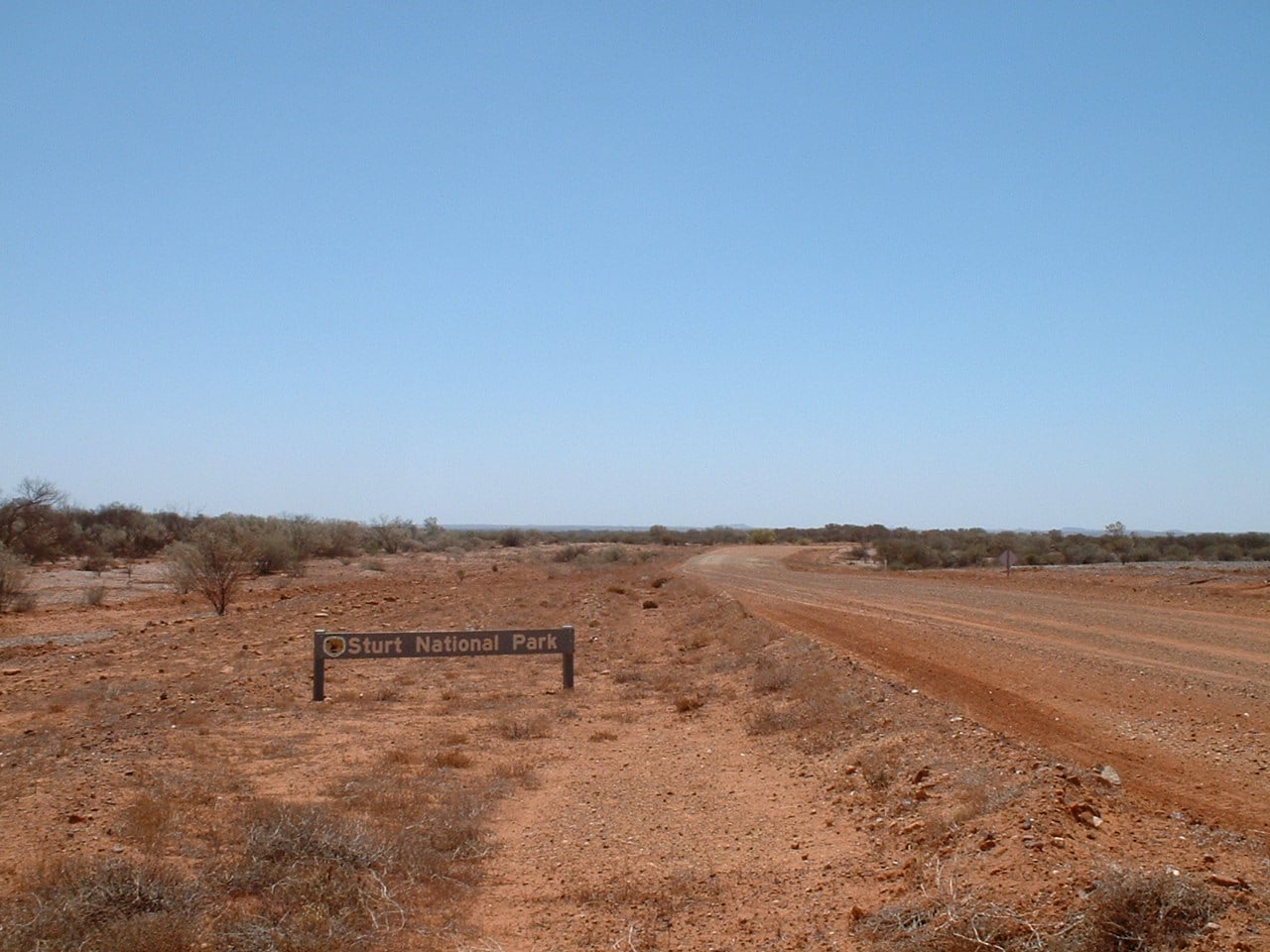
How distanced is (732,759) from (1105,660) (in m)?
6.81

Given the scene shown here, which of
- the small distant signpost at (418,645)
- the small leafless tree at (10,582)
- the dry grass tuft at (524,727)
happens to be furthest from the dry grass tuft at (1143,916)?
the small leafless tree at (10,582)

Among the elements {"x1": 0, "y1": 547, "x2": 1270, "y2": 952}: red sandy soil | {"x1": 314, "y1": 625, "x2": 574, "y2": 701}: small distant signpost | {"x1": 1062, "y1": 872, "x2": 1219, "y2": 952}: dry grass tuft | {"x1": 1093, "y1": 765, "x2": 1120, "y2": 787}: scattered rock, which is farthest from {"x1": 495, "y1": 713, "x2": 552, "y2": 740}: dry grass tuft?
{"x1": 1062, "y1": 872, "x2": 1219, "y2": 952}: dry grass tuft

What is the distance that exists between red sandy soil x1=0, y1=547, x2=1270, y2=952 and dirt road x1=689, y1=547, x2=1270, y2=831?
0.23ft

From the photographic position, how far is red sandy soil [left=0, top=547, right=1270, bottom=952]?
261 inches

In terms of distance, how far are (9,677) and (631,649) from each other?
10469mm

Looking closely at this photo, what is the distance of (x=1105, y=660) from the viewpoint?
15.2 m

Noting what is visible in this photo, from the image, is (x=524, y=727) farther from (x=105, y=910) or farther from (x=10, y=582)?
(x=10, y=582)

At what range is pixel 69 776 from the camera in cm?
991

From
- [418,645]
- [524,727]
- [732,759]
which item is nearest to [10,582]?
[418,645]

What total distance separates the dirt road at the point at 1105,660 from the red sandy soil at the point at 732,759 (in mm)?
70

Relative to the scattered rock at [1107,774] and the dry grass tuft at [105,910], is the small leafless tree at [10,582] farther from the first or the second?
the scattered rock at [1107,774]

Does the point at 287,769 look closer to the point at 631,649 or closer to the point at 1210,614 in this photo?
the point at 631,649

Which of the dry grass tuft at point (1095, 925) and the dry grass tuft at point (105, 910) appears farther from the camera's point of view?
the dry grass tuft at point (105, 910)

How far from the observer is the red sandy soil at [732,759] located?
6.62 m
